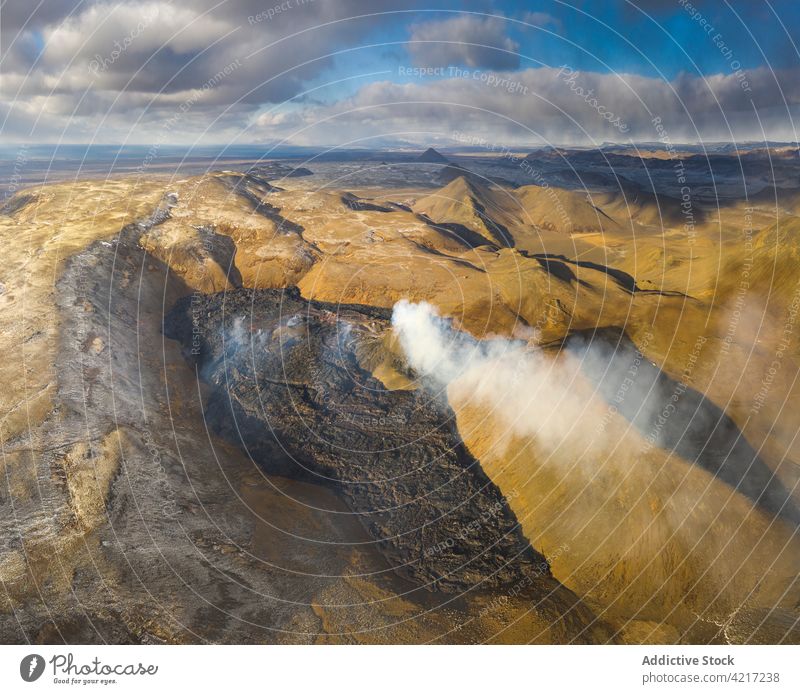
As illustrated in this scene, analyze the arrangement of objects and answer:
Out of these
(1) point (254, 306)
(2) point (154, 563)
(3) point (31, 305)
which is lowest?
(2) point (154, 563)

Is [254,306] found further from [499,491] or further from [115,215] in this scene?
[499,491]

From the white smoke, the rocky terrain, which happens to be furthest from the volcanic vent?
the white smoke

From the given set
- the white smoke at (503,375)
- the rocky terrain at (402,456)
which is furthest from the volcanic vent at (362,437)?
the white smoke at (503,375)

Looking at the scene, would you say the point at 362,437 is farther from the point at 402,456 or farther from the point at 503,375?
the point at 503,375

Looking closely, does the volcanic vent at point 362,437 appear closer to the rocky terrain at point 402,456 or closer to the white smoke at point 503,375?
the rocky terrain at point 402,456

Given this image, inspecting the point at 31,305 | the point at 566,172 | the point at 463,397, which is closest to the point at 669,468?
the point at 463,397

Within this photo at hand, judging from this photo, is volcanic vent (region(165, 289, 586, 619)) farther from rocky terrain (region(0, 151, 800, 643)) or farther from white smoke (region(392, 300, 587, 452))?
white smoke (region(392, 300, 587, 452))

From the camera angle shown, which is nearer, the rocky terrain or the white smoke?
the rocky terrain

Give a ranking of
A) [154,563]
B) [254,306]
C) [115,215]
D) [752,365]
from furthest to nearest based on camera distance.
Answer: [115,215] < [254,306] < [752,365] < [154,563]
